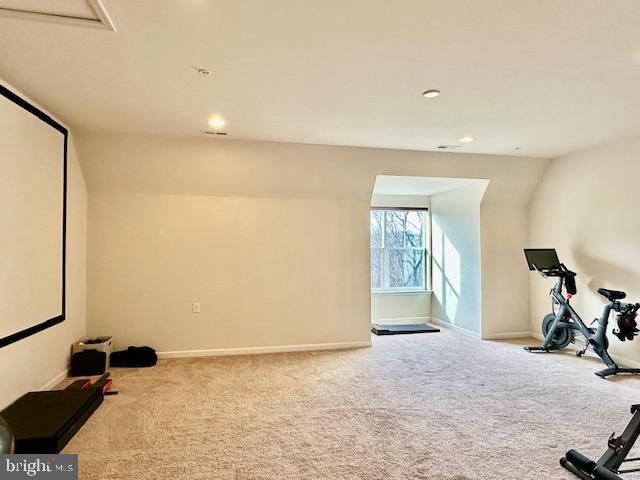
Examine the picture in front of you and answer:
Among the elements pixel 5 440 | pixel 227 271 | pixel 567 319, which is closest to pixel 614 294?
pixel 567 319

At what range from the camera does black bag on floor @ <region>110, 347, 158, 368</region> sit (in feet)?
13.5

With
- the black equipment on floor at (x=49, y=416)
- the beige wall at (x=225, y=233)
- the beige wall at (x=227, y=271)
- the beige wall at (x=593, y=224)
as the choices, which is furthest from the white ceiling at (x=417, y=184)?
the black equipment on floor at (x=49, y=416)

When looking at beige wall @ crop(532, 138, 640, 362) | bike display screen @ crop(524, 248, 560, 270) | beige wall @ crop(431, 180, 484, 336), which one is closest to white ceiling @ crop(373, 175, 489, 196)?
beige wall @ crop(431, 180, 484, 336)

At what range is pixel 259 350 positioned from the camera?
182 inches

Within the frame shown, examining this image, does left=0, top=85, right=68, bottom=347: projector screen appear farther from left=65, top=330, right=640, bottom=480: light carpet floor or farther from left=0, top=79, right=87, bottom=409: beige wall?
left=65, top=330, right=640, bottom=480: light carpet floor

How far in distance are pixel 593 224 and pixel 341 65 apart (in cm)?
403

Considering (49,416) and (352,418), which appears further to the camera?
(352,418)

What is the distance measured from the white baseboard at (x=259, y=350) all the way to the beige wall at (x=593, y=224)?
290cm

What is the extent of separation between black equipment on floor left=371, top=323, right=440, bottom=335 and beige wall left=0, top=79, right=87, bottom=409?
4.02 meters

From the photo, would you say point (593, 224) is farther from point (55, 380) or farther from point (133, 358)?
point (55, 380)

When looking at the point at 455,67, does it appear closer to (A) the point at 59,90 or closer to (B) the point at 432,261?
(A) the point at 59,90

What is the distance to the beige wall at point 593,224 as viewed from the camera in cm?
409

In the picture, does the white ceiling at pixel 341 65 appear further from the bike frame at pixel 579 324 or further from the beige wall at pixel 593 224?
the bike frame at pixel 579 324

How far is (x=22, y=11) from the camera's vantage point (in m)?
1.88
